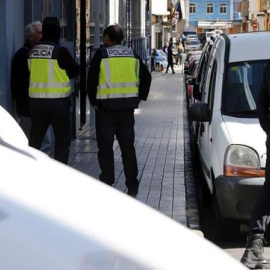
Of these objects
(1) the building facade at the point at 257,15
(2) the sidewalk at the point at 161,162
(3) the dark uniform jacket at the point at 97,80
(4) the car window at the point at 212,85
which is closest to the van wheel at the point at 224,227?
(2) the sidewalk at the point at 161,162

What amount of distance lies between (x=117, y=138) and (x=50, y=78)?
3.03 feet

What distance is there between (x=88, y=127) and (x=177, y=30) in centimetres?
6055

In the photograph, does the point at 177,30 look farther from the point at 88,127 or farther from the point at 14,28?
the point at 14,28

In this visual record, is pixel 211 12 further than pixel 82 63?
Yes

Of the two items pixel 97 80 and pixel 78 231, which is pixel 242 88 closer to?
pixel 97 80

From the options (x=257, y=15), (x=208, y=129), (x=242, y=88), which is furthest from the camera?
(x=257, y=15)

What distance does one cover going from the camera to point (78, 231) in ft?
4.66

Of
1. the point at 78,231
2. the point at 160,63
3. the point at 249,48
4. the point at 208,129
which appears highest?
the point at 78,231

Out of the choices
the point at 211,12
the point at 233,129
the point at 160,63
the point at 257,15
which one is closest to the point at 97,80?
the point at 233,129

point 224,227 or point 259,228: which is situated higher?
point 259,228

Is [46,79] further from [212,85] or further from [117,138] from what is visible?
[212,85]

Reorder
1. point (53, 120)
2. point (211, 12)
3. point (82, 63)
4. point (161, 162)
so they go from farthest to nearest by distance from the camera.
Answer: point (211, 12) < point (82, 63) < point (161, 162) < point (53, 120)

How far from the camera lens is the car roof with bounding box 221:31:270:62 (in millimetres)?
9203

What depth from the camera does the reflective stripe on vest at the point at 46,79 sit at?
30.6ft
